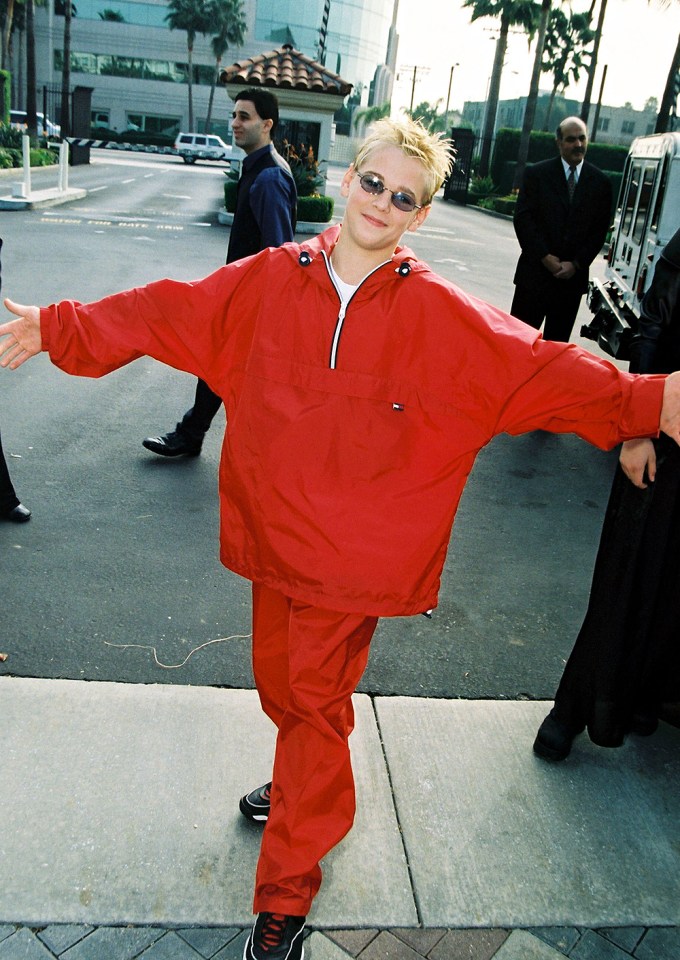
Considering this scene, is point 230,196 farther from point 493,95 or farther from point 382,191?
point 493,95

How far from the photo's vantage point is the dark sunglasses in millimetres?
2152

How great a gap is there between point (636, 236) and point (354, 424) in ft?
21.2

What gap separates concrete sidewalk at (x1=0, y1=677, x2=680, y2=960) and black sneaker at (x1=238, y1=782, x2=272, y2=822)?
41 mm

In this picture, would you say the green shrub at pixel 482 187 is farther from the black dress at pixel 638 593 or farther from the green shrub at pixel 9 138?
the black dress at pixel 638 593

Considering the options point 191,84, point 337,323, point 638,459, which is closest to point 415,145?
point 337,323

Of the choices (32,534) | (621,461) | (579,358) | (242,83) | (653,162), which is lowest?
(32,534)

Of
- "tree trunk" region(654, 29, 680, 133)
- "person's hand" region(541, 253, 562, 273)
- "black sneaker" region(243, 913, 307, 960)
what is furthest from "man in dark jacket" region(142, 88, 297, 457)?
"tree trunk" region(654, 29, 680, 133)

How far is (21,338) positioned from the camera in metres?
2.30

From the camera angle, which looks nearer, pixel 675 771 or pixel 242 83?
pixel 675 771

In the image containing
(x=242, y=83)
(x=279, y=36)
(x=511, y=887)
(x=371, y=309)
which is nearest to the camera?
(x=371, y=309)

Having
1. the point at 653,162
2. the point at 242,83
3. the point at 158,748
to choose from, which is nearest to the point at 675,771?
the point at 158,748

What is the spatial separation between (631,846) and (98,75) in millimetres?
84875

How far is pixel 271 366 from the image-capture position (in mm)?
2164

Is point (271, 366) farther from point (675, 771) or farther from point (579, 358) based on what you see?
point (675, 771)
